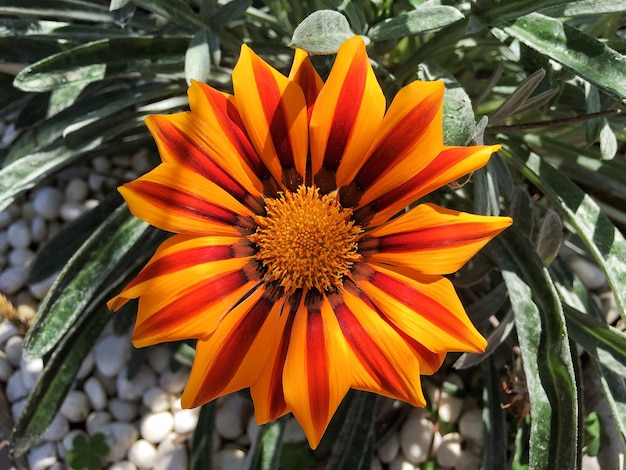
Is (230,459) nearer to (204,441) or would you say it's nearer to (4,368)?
(204,441)

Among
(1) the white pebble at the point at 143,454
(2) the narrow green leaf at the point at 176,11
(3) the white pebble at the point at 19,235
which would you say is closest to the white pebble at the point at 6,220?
(3) the white pebble at the point at 19,235

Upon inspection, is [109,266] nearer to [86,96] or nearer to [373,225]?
[86,96]

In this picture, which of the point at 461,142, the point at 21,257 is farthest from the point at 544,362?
the point at 21,257

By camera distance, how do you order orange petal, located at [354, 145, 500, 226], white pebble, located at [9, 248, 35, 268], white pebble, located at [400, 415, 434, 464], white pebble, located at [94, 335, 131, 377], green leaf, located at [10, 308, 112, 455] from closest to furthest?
orange petal, located at [354, 145, 500, 226]
green leaf, located at [10, 308, 112, 455]
white pebble, located at [400, 415, 434, 464]
white pebble, located at [94, 335, 131, 377]
white pebble, located at [9, 248, 35, 268]

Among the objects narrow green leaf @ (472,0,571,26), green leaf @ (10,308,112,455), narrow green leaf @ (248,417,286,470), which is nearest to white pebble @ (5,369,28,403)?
green leaf @ (10,308,112,455)

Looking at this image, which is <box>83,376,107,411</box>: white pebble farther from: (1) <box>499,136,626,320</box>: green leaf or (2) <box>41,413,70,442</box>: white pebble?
(1) <box>499,136,626,320</box>: green leaf
